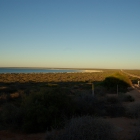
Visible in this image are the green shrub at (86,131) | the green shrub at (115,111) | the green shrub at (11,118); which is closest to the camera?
the green shrub at (86,131)

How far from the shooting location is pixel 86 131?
744cm

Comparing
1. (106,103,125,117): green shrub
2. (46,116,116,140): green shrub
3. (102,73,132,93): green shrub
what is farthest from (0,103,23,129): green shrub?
(102,73,132,93): green shrub

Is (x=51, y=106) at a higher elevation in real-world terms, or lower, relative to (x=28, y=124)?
higher

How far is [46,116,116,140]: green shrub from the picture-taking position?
736 centimetres

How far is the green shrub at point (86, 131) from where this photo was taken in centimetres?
736

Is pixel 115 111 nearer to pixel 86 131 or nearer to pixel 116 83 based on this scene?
pixel 86 131

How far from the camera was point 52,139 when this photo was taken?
7926 mm

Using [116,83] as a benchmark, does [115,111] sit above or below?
below

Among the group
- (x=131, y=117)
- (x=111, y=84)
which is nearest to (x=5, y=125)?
(x=131, y=117)

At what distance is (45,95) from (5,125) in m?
2.25

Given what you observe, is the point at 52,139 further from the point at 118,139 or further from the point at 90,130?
the point at 118,139

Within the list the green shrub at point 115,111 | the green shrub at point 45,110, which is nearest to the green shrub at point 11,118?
the green shrub at point 45,110

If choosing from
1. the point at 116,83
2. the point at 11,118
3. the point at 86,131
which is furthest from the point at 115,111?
the point at 116,83

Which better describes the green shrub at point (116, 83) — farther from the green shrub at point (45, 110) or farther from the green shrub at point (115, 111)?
the green shrub at point (45, 110)
